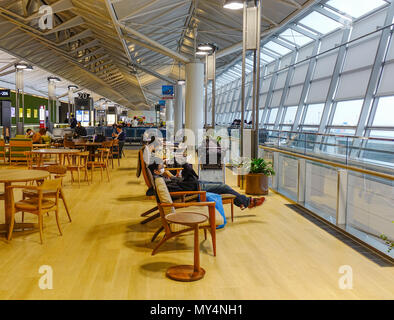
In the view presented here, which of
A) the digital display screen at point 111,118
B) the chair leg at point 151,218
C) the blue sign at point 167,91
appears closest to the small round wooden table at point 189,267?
the chair leg at point 151,218

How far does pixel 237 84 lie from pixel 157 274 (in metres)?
26.8

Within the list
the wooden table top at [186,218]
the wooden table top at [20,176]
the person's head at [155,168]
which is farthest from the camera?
the person's head at [155,168]

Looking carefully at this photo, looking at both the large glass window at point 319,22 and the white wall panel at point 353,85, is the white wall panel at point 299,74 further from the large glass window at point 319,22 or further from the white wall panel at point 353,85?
the white wall panel at point 353,85

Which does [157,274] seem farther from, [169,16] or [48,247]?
[169,16]

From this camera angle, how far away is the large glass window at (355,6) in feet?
42.0

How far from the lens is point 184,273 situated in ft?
11.8

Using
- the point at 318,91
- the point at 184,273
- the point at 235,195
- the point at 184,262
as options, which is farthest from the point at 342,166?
the point at 318,91

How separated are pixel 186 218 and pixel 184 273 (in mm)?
472

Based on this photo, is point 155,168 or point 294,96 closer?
point 155,168

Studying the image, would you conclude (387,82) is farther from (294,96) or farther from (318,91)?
(294,96)

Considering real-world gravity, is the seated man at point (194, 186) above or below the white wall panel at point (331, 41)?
below

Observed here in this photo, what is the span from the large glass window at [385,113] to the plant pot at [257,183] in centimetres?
520

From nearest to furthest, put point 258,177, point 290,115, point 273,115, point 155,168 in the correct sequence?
point 155,168 → point 258,177 → point 290,115 → point 273,115
